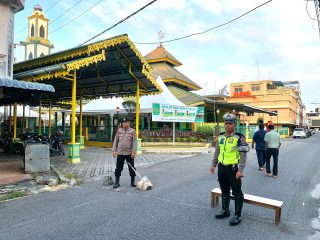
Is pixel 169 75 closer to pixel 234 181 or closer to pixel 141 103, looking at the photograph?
pixel 141 103

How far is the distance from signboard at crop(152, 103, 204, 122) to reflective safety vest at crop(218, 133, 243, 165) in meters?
13.2

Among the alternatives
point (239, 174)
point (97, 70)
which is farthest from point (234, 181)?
point (97, 70)

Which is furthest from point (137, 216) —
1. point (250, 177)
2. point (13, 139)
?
point (13, 139)

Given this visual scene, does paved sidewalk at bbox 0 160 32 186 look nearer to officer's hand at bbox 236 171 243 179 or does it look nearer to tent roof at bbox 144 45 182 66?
officer's hand at bbox 236 171 243 179

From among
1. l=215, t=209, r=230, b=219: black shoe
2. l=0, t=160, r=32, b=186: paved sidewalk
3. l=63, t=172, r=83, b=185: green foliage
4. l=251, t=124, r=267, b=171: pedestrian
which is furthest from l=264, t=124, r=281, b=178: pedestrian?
l=0, t=160, r=32, b=186: paved sidewalk

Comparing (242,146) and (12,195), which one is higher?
(242,146)

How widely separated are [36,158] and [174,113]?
1146 cm

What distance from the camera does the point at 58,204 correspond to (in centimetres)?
593

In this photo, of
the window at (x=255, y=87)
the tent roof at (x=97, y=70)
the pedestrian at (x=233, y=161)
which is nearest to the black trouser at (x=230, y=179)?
the pedestrian at (x=233, y=161)

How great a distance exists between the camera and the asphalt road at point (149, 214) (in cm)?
440

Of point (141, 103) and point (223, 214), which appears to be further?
point (141, 103)

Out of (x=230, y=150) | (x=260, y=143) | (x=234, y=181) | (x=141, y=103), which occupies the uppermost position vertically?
(x=141, y=103)

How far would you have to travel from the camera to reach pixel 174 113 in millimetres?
19422

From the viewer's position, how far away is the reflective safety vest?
489cm
